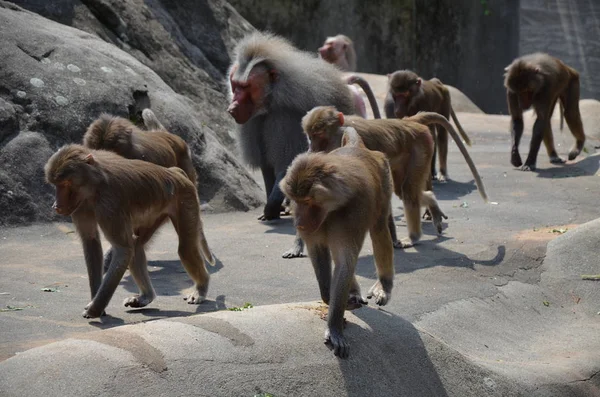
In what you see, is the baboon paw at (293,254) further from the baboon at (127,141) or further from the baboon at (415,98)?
the baboon at (415,98)

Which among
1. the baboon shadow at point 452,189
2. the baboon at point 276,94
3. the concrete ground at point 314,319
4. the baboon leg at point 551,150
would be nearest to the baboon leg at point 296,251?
the concrete ground at point 314,319

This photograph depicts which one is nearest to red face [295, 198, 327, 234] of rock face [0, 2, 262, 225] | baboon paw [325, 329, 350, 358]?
baboon paw [325, 329, 350, 358]

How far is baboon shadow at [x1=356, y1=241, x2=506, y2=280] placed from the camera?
657 centimetres

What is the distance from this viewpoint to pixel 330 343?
420 cm

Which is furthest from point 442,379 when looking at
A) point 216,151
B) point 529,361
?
point 216,151

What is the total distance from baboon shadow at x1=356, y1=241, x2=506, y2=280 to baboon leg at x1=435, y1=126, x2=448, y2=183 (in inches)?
139

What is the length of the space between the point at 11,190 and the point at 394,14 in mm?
14640

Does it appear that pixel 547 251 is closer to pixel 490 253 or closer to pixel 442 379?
pixel 490 253

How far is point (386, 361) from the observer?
14.4 ft

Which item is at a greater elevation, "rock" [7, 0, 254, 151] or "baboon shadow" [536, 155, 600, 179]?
"rock" [7, 0, 254, 151]

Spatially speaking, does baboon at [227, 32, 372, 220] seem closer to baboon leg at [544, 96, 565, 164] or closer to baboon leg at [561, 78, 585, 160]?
baboon leg at [544, 96, 565, 164]

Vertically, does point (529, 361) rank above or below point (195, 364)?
below

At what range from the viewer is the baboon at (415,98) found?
31.7ft

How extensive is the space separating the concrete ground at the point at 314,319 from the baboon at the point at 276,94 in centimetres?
80
